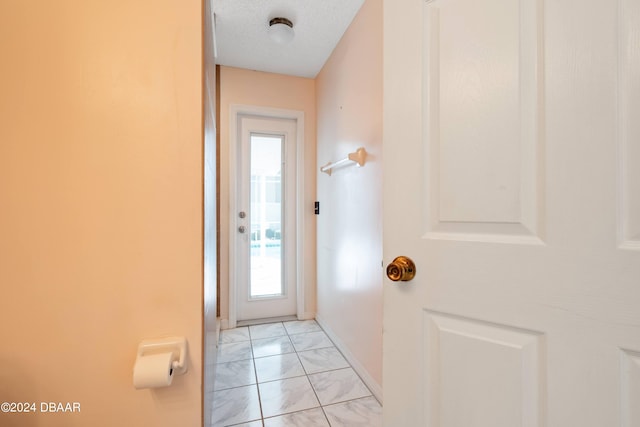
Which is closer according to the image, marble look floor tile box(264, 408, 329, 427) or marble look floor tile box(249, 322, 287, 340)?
marble look floor tile box(264, 408, 329, 427)

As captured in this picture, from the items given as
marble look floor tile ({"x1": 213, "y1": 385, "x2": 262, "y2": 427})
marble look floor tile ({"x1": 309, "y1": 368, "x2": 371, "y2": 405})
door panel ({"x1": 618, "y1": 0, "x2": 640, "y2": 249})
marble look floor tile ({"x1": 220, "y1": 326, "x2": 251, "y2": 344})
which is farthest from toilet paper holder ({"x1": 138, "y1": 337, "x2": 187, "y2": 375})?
marble look floor tile ({"x1": 220, "y1": 326, "x2": 251, "y2": 344})

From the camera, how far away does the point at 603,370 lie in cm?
49

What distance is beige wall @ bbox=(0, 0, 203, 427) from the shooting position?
69cm

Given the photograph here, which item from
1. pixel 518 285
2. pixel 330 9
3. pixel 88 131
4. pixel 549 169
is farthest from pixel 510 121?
pixel 330 9

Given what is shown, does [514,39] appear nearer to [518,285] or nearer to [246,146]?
[518,285]

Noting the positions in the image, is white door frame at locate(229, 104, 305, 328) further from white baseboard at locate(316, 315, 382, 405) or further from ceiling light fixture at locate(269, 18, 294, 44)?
ceiling light fixture at locate(269, 18, 294, 44)

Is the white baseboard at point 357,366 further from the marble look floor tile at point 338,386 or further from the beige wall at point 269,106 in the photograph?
the beige wall at point 269,106

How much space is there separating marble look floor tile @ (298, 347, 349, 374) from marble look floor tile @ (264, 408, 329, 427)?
38 centimetres

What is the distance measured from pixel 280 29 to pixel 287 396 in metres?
2.39

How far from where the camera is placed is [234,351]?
2.11 metres

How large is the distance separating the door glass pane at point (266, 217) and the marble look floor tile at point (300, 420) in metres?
1.37

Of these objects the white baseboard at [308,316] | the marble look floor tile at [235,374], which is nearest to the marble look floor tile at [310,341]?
the white baseboard at [308,316]

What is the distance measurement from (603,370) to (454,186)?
0.44 m

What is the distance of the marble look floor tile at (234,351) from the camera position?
2.01 m
